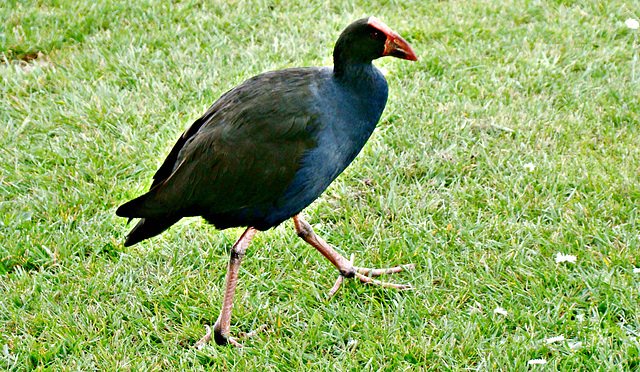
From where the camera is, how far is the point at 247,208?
2.86m

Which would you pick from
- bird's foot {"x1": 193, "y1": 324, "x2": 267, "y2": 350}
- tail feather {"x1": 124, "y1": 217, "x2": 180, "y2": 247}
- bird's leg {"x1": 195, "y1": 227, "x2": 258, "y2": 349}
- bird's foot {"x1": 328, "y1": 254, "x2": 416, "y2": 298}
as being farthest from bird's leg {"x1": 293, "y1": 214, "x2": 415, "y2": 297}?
tail feather {"x1": 124, "y1": 217, "x2": 180, "y2": 247}

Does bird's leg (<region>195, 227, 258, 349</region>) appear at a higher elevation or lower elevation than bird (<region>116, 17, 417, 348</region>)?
lower

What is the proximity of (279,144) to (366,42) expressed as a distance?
590 mm

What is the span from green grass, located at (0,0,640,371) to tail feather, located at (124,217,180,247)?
40 centimetres

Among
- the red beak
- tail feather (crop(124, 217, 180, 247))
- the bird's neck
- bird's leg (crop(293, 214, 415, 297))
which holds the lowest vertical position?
bird's leg (crop(293, 214, 415, 297))

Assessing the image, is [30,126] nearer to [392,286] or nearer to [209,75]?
[209,75]

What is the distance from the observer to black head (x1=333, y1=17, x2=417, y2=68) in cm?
284

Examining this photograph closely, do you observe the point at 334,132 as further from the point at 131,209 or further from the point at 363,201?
the point at 363,201

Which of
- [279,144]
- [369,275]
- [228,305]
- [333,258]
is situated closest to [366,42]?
[279,144]

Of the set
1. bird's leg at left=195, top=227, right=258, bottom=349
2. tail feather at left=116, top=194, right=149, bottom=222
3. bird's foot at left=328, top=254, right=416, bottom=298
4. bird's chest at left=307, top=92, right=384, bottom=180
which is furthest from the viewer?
bird's foot at left=328, top=254, right=416, bottom=298

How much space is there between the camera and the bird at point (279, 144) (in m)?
2.77

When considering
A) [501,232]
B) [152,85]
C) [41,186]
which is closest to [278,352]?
[501,232]

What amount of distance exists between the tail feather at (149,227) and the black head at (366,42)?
1.03m

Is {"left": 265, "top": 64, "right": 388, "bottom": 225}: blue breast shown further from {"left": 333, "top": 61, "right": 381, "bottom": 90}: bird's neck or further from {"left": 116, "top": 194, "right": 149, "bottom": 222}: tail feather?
{"left": 116, "top": 194, "right": 149, "bottom": 222}: tail feather
